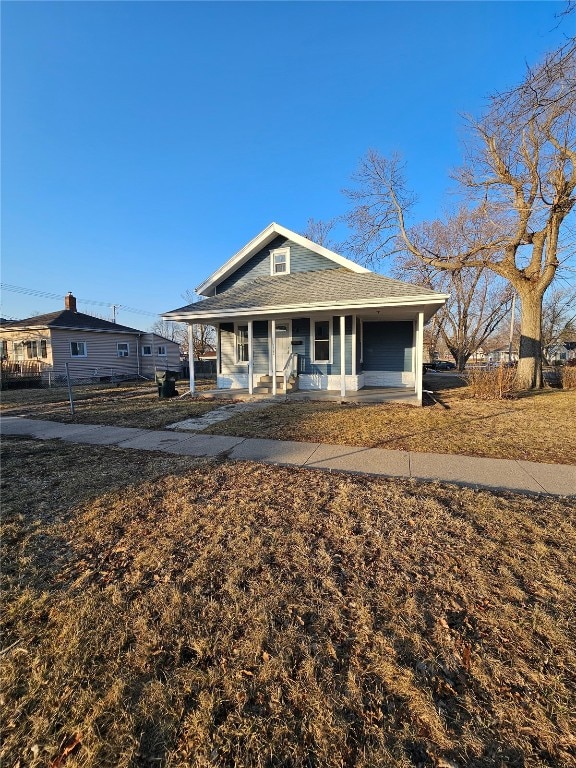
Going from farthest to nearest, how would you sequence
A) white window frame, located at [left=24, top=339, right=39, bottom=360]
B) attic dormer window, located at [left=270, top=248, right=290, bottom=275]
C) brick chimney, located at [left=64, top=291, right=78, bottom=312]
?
1. brick chimney, located at [left=64, top=291, right=78, bottom=312]
2. white window frame, located at [left=24, top=339, right=39, bottom=360]
3. attic dormer window, located at [left=270, top=248, right=290, bottom=275]

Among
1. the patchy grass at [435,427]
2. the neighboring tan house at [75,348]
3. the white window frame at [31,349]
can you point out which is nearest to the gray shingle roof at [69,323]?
the neighboring tan house at [75,348]

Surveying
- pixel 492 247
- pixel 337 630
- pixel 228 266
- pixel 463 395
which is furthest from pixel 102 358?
pixel 337 630

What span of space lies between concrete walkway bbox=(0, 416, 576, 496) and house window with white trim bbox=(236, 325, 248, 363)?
7.60 m

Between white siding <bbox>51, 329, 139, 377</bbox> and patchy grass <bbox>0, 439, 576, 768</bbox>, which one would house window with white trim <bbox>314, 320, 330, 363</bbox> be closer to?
patchy grass <bbox>0, 439, 576, 768</bbox>

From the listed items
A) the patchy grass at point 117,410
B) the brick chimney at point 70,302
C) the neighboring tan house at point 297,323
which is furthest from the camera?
the brick chimney at point 70,302

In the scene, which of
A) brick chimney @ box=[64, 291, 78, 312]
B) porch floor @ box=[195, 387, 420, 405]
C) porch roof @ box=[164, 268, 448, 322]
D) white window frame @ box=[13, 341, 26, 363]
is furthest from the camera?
brick chimney @ box=[64, 291, 78, 312]

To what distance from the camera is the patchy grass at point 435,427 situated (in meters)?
6.02

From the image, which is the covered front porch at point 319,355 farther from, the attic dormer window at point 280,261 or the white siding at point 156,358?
the white siding at point 156,358

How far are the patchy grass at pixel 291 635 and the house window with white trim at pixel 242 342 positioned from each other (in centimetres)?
1136

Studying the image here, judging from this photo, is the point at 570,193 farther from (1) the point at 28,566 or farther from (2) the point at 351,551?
(1) the point at 28,566

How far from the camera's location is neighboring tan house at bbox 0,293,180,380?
2084 centimetres

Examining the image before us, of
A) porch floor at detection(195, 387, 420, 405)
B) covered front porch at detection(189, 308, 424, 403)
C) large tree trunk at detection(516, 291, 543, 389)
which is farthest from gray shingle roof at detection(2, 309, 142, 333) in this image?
large tree trunk at detection(516, 291, 543, 389)

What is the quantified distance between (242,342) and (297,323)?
264 cm

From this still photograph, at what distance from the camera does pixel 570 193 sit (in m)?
13.1
